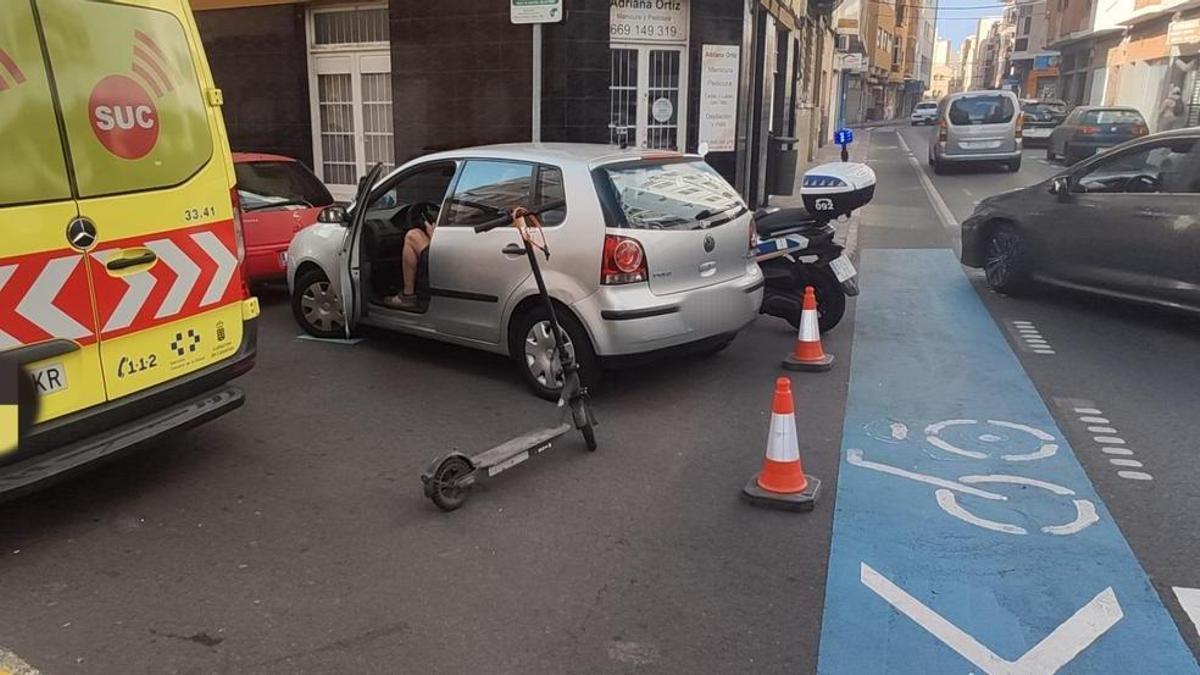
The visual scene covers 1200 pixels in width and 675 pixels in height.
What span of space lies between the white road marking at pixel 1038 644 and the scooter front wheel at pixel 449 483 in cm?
184

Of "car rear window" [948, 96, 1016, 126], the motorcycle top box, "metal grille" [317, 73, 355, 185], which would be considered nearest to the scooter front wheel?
the motorcycle top box

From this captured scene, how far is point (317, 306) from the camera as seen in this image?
739cm

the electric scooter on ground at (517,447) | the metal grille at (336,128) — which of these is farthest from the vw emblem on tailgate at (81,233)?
the metal grille at (336,128)

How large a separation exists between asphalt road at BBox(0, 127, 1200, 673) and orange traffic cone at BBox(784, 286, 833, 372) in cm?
17

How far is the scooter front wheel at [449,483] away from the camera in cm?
412

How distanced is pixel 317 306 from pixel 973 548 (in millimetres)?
5411

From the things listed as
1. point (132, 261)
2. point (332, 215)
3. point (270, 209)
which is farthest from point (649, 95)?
point (132, 261)

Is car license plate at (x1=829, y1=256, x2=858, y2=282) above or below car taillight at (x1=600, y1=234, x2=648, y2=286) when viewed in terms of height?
below

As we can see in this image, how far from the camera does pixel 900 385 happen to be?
20.1 feet

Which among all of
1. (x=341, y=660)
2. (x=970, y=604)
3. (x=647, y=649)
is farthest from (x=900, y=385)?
(x=341, y=660)

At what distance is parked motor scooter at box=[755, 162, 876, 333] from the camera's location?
7.13 meters

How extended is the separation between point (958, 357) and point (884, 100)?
74.5 m

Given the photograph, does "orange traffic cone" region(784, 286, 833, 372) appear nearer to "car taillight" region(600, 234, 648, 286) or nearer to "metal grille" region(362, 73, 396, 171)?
"car taillight" region(600, 234, 648, 286)

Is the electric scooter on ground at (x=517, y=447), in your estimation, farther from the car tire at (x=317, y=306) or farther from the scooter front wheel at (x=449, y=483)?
the car tire at (x=317, y=306)
